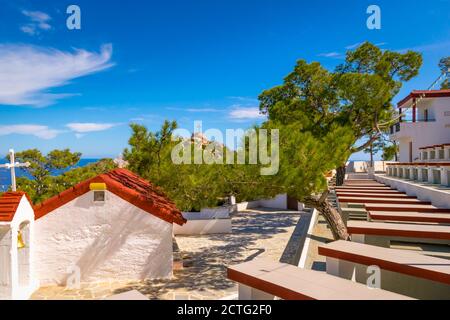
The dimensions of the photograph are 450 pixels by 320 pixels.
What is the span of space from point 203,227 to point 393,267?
1290 centimetres

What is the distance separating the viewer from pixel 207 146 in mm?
11102

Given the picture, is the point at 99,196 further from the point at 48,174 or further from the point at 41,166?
the point at 41,166

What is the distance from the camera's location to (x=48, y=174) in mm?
15617

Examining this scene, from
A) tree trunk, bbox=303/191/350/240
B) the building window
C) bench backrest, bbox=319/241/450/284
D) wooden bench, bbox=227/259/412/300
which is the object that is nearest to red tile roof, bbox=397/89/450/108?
tree trunk, bbox=303/191/350/240

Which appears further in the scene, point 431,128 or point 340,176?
point 431,128

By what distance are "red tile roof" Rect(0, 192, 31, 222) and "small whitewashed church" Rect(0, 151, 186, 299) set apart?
0.65 meters

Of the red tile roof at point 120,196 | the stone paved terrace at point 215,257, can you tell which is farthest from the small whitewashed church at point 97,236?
the stone paved terrace at point 215,257

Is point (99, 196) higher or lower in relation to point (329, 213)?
higher

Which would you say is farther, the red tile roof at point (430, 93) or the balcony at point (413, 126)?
the balcony at point (413, 126)

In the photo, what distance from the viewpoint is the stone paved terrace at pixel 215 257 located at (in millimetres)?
8688

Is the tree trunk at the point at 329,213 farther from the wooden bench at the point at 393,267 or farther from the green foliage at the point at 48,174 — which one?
the green foliage at the point at 48,174

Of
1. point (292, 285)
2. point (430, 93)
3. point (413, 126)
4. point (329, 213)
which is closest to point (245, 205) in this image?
point (329, 213)

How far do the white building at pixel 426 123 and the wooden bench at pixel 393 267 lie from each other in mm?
20768

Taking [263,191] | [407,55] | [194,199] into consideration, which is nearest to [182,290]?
[194,199]
